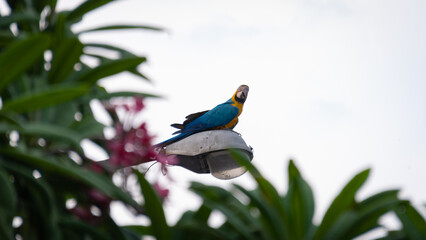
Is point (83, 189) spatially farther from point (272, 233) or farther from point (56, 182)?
point (272, 233)

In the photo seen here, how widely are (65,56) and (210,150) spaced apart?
997 millimetres

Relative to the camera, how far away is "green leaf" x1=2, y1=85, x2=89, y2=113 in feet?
5.57

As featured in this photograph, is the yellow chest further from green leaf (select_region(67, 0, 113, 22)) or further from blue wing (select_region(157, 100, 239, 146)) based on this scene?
green leaf (select_region(67, 0, 113, 22))

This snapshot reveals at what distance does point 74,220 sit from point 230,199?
2.08 ft

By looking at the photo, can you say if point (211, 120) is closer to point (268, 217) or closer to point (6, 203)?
point (268, 217)

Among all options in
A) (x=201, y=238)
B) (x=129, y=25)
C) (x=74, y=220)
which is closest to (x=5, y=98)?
(x=74, y=220)

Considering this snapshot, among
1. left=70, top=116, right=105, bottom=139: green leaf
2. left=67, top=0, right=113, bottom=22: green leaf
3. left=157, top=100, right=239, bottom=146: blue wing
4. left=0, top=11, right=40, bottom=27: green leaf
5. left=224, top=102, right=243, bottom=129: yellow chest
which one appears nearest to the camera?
left=70, top=116, right=105, bottom=139: green leaf

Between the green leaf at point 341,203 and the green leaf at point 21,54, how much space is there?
48.1 inches

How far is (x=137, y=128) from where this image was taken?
171 centimetres

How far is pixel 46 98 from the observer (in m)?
1.73

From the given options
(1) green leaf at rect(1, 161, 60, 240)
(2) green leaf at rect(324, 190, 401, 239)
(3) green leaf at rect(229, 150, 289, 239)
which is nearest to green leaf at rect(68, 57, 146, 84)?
(1) green leaf at rect(1, 161, 60, 240)

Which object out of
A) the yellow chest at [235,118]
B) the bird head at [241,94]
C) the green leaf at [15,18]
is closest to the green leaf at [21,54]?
the green leaf at [15,18]

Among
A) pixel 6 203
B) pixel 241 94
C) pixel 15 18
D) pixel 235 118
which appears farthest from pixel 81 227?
pixel 241 94

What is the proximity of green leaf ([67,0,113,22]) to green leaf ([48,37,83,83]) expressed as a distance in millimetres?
414
